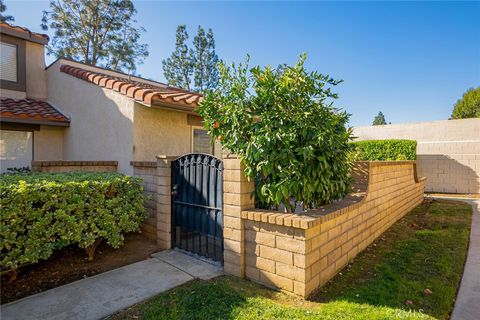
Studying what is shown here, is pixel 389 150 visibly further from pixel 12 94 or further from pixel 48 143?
pixel 12 94

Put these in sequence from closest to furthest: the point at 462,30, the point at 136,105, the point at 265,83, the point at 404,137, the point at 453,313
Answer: the point at 453,313
the point at 265,83
the point at 136,105
the point at 462,30
the point at 404,137

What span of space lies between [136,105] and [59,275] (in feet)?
13.2

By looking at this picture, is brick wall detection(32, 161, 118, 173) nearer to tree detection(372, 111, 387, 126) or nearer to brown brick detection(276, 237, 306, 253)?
brown brick detection(276, 237, 306, 253)

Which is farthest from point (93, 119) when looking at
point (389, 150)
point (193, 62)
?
point (193, 62)

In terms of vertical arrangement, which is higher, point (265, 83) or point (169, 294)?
point (265, 83)

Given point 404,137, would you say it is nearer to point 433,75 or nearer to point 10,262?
point 433,75

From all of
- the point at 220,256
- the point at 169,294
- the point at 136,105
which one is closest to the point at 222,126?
the point at 220,256

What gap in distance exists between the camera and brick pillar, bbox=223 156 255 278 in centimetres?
397

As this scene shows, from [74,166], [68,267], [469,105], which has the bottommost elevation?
[68,267]

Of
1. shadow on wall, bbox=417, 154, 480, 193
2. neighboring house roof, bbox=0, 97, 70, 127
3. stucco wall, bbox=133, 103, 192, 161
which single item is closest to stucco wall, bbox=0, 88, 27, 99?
neighboring house roof, bbox=0, 97, 70, 127

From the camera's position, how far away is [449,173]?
13.1m

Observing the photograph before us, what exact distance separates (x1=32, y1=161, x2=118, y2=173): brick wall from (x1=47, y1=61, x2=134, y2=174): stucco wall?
0.27 metres

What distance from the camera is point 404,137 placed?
1457cm

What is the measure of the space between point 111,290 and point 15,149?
6756 mm
